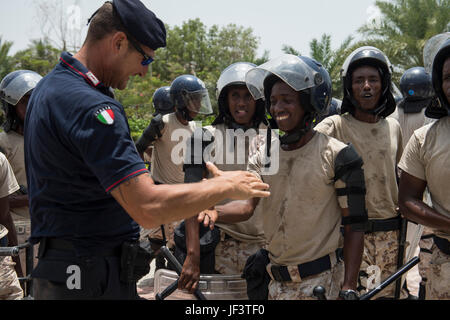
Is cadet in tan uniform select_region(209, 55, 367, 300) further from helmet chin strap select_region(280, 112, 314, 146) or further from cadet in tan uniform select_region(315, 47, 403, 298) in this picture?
cadet in tan uniform select_region(315, 47, 403, 298)

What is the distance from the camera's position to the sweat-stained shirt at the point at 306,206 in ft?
9.56

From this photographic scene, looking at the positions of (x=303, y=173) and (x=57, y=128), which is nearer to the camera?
(x=57, y=128)

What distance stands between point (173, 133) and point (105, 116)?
15.2 feet

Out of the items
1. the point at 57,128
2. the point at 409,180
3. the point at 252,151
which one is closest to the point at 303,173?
the point at 252,151

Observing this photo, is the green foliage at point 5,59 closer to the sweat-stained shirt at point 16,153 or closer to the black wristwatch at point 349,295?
the sweat-stained shirt at point 16,153

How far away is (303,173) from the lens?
2.95m

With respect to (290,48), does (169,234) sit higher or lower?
lower

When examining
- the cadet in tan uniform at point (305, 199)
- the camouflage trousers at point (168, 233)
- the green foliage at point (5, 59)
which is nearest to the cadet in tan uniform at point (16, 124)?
the camouflage trousers at point (168, 233)

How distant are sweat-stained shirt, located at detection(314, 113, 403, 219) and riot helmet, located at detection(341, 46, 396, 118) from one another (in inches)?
6.6

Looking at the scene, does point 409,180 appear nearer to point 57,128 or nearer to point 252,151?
point 252,151

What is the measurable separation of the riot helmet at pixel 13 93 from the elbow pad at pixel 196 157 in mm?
1904

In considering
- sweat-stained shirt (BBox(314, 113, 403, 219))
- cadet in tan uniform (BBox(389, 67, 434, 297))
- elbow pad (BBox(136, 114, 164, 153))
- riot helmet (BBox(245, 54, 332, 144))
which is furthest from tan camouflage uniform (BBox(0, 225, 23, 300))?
cadet in tan uniform (BBox(389, 67, 434, 297))

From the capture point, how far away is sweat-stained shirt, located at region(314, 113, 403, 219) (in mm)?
4078
